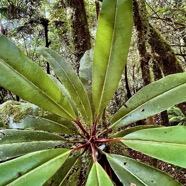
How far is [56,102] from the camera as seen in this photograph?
90 cm

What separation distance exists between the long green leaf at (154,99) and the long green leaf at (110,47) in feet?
0.25

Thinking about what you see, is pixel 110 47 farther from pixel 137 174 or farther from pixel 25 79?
pixel 137 174

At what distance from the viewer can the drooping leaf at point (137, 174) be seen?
32.4 inches

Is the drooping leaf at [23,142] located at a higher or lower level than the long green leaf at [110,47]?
lower

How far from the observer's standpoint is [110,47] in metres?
0.95

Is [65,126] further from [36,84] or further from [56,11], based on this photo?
[56,11]

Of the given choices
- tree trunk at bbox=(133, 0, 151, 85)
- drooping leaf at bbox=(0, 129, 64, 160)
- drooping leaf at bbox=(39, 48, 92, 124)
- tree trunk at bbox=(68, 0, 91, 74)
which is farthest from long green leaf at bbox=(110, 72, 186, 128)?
tree trunk at bbox=(133, 0, 151, 85)

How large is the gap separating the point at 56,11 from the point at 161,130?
110 inches

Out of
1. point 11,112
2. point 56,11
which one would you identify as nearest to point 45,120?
point 11,112

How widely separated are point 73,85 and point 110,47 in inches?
7.5

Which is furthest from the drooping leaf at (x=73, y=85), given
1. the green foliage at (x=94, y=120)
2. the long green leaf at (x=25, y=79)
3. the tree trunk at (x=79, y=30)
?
the tree trunk at (x=79, y=30)

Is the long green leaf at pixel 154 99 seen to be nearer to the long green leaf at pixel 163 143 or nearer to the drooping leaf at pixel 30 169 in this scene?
the long green leaf at pixel 163 143

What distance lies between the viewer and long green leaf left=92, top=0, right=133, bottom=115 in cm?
94

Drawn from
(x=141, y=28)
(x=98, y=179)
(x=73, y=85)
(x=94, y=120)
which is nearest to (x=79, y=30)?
(x=141, y=28)
